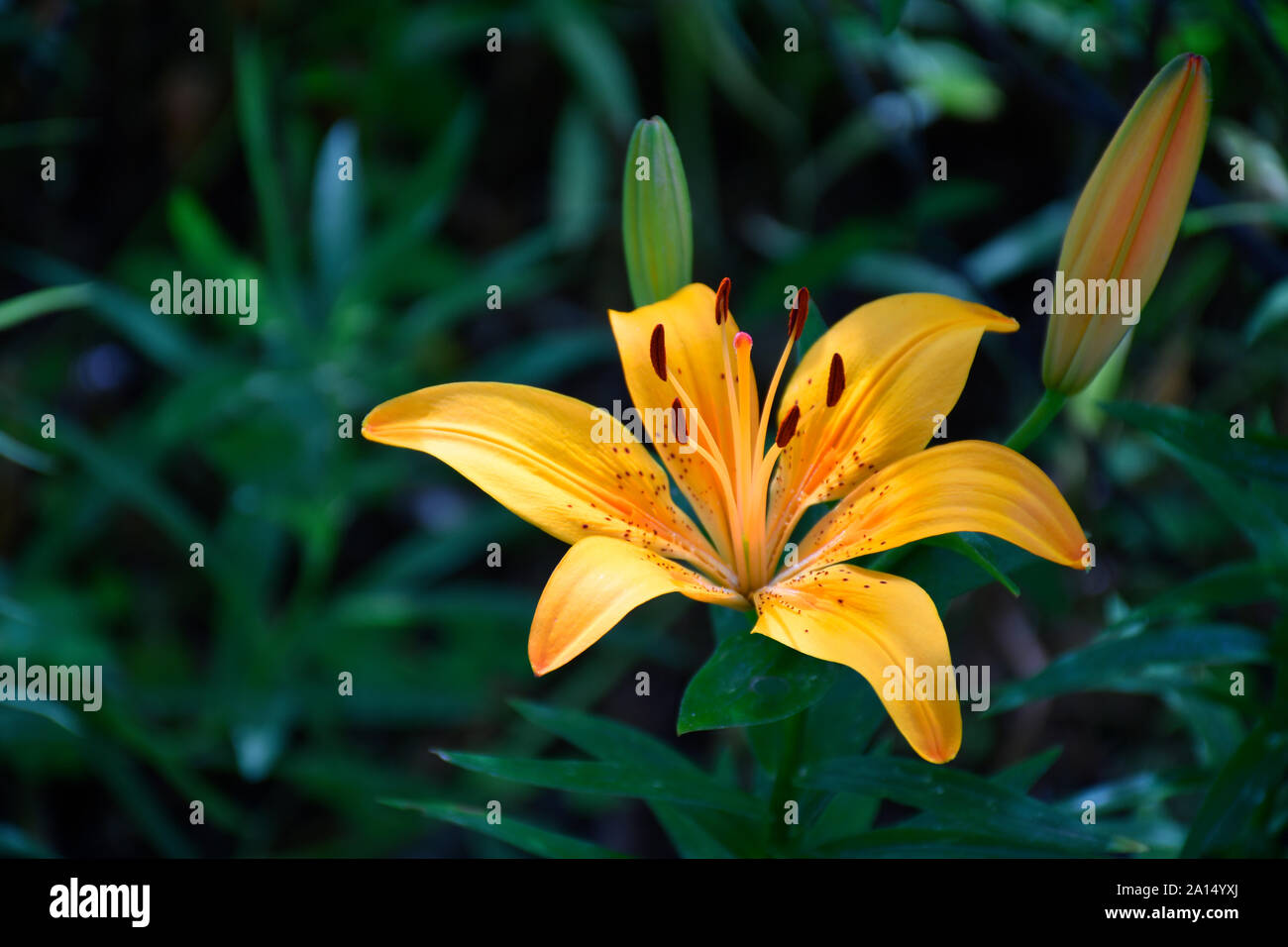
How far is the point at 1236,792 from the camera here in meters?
0.88

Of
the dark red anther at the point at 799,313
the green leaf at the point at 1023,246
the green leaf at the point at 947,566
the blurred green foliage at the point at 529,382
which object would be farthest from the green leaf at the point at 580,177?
the green leaf at the point at 947,566

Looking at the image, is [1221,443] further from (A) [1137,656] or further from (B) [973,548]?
(B) [973,548]

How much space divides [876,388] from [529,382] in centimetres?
98

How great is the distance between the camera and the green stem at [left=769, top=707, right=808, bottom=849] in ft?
2.52

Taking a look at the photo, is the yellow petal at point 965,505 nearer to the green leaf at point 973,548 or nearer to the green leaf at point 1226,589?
the green leaf at point 973,548

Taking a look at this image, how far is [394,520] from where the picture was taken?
6.71 ft

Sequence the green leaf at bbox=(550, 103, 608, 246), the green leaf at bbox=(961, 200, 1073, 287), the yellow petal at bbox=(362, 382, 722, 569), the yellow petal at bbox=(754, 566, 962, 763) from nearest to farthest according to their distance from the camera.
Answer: the yellow petal at bbox=(754, 566, 962, 763), the yellow petal at bbox=(362, 382, 722, 569), the green leaf at bbox=(961, 200, 1073, 287), the green leaf at bbox=(550, 103, 608, 246)

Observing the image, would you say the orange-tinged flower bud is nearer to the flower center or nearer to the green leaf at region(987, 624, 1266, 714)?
the flower center

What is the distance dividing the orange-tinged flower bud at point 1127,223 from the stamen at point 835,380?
0.14 metres

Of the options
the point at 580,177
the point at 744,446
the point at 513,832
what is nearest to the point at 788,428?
the point at 744,446

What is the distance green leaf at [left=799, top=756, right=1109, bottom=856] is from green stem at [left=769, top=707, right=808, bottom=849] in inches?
0.5

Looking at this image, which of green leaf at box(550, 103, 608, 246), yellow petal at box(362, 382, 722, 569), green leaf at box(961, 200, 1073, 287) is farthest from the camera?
green leaf at box(550, 103, 608, 246)

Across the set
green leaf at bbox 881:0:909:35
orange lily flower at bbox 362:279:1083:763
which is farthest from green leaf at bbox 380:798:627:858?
green leaf at bbox 881:0:909:35

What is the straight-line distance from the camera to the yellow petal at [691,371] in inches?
32.3
